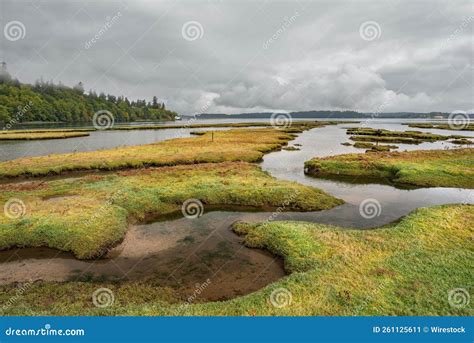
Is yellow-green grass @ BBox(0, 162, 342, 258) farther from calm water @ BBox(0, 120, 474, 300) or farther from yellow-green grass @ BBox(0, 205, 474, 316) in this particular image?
yellow-green grass @ BBox(0, 205, 474, 316)

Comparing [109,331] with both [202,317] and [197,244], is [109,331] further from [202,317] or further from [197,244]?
[197,244]

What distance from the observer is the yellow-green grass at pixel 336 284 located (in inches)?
526

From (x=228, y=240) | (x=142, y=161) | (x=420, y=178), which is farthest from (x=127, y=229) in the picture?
(x=420, y=178)

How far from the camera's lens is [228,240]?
23.1 metres

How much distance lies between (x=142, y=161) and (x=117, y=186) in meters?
20.0

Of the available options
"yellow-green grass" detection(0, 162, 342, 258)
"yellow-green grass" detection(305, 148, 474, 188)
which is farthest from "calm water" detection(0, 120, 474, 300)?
"yellow-green grass" detection(305, 148, 474, 188)

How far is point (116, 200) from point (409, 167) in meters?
41.5

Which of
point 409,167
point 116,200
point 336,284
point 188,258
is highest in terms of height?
point 409,167

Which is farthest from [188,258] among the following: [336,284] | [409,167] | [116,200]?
[409,167]

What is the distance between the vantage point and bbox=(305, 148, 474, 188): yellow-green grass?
41.8 m

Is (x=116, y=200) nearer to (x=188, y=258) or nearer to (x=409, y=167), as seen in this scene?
(x=188, y=258)

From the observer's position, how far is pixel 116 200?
29.0 meters

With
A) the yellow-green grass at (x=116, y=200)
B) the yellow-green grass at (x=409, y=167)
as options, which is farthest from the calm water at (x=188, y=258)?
the yellow-green grass at (x=409, y=167)

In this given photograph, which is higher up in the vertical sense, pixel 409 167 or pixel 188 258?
pixel 409 167
